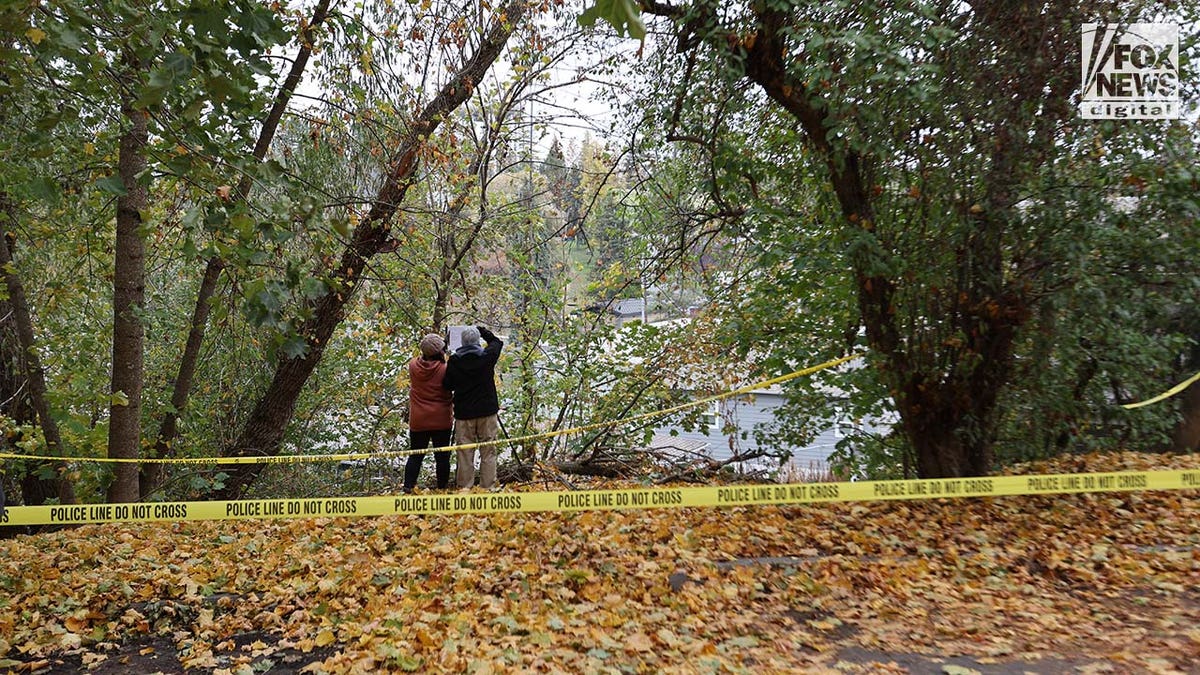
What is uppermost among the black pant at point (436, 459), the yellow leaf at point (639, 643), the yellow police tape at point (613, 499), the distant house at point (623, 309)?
the distant house at point (623, 309)

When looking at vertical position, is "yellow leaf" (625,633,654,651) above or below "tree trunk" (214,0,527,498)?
below

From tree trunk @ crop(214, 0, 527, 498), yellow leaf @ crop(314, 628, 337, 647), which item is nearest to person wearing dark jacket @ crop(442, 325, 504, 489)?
tree trunk @ crop(214, 0, 527, 498)

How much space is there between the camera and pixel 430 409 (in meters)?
8.02

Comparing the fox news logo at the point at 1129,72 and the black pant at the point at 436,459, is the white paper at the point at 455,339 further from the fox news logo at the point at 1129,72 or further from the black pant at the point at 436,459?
the fox news logo at the point at 1129,72

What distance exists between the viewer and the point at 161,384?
34.7 ft

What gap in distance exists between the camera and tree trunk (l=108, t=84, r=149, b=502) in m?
7.05

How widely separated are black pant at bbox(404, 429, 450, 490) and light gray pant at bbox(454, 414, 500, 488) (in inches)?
6.5

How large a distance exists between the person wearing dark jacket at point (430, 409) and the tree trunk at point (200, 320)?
215 centimetres

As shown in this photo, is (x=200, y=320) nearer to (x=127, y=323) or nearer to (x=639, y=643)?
(x=127, y=323)

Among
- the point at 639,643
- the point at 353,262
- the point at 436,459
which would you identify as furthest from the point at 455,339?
the point at 639,643

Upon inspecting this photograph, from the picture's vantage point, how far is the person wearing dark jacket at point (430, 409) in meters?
7.97

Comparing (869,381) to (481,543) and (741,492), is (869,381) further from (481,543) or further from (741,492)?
(481,543)

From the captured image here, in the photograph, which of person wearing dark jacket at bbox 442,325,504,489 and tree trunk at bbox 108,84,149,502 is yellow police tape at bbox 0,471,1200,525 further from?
person wearing dark jacket at bbox 442,325,504,489

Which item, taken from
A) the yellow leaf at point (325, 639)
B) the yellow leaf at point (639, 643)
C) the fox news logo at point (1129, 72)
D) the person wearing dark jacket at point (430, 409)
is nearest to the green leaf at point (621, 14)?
the yellow leaf at point (639, 643)
